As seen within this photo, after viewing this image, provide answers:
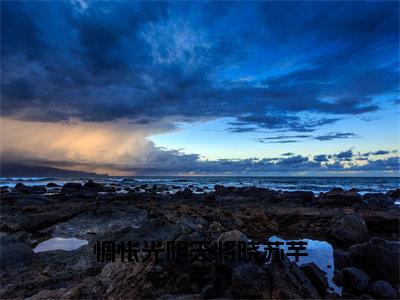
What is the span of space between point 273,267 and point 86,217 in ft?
30.4

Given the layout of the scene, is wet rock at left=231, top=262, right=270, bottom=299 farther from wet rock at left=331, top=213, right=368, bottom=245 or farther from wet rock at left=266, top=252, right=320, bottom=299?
wet rock at left=331, top=213, right=368, bottom=245

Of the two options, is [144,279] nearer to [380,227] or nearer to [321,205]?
[380,227]

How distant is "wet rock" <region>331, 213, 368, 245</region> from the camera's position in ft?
34.3

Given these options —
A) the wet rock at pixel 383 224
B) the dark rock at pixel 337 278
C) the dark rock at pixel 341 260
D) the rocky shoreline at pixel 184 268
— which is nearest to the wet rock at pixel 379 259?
the rocky shoreline at pixel 184 268

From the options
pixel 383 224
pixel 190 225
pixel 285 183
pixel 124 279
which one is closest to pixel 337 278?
pixel 190 225

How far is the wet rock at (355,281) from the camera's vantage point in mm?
6480

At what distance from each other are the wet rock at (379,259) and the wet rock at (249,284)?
3.36 meters

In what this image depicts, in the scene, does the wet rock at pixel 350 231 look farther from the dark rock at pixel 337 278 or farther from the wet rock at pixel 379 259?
the dark rock at pixel 337 278

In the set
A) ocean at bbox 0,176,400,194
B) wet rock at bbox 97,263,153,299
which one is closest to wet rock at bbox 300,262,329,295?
wet rock at bbox 97,263,153,299

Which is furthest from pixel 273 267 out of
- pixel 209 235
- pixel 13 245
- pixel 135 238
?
pixel 13 245

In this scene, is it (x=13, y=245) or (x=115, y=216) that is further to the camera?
(x=115, y=216)

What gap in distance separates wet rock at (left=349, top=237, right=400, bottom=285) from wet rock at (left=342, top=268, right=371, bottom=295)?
0.48 metres

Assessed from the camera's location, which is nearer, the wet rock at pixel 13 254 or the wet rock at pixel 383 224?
the wet rock at pixel 13 254

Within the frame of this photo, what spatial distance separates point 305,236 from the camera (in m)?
11.8
